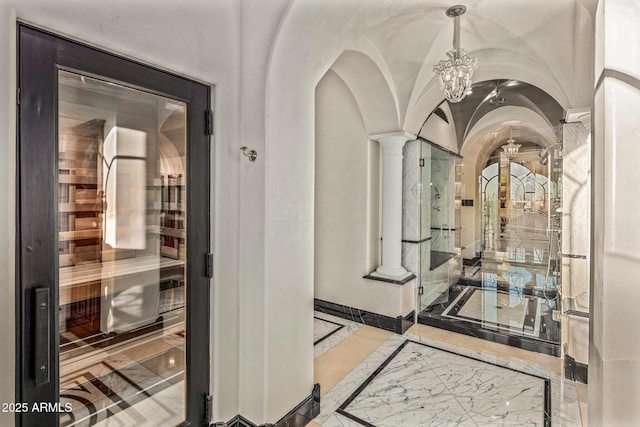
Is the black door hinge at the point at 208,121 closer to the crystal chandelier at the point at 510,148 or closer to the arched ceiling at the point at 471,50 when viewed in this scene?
the arched ceiling at the point at 471,50

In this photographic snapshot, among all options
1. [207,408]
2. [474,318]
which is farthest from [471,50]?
[207,408]

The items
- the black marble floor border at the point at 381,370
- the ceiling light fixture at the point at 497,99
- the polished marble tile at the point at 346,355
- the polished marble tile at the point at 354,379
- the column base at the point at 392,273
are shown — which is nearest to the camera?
the black marble floor border at the point at 381,370

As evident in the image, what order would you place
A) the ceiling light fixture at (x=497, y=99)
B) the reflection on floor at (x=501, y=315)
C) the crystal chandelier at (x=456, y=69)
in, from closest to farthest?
the crystal chandelier at (x=456, y=69) < the reflection on floor at (x=501, y=315) < the ceiling light fixture at (x=497, y=99)

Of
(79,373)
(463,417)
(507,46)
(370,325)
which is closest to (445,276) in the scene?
(370,325)

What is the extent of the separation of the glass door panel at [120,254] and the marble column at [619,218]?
1972mm

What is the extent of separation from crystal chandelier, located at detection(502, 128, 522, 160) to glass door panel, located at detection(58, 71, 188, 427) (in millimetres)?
5379

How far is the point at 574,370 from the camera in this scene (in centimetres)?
275

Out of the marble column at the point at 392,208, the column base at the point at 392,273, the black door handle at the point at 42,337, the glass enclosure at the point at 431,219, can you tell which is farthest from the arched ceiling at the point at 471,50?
the black door handle at the point at 42,337

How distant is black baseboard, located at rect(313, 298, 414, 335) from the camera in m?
3.65

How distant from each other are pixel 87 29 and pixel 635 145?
2253 mm

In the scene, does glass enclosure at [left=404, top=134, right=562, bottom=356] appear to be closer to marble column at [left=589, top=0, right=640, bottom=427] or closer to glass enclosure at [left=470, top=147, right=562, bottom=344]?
glass enclosure at [left=470, top=147, right=562, bottom=344]

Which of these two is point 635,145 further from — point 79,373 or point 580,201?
point 79,373

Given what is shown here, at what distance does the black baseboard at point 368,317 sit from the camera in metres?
3.65

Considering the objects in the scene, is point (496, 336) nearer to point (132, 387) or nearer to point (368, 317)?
point (368, 317)
